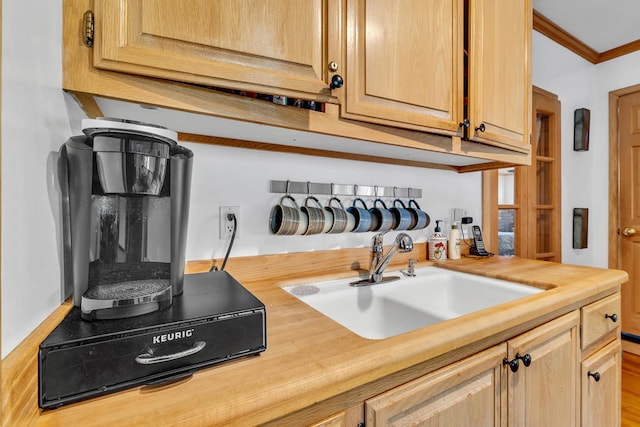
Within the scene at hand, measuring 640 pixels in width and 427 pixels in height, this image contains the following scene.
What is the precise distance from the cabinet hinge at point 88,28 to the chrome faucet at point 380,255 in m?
1.00

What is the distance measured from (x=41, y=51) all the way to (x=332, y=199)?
0.95m

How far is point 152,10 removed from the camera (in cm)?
61

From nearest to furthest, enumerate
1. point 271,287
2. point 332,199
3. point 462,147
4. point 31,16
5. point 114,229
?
point 31,16 < point 114,229 < point 271,287 < point 462,147 < point 332,199

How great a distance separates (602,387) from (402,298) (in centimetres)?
86

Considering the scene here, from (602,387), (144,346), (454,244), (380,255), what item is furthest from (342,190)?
(602,387)

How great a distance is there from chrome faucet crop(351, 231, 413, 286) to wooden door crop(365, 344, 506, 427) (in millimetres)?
462

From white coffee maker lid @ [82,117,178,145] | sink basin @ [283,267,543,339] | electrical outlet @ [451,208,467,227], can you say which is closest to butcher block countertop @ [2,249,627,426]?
sink basin @ [283,267,543,339]

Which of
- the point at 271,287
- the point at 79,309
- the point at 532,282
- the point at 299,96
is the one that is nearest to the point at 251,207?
the point at 271,287

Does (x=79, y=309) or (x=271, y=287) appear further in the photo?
(x=271, y=287)

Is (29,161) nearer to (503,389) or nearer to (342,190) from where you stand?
(342,190)

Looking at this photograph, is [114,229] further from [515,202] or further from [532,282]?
[515,202]

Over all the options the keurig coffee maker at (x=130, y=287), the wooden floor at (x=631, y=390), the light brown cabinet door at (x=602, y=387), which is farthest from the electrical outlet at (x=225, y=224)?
the wooden floor at (x=631, y=390)

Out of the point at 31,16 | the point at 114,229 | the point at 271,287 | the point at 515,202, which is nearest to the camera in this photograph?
the point at 31,16

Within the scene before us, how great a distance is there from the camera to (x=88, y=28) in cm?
58
